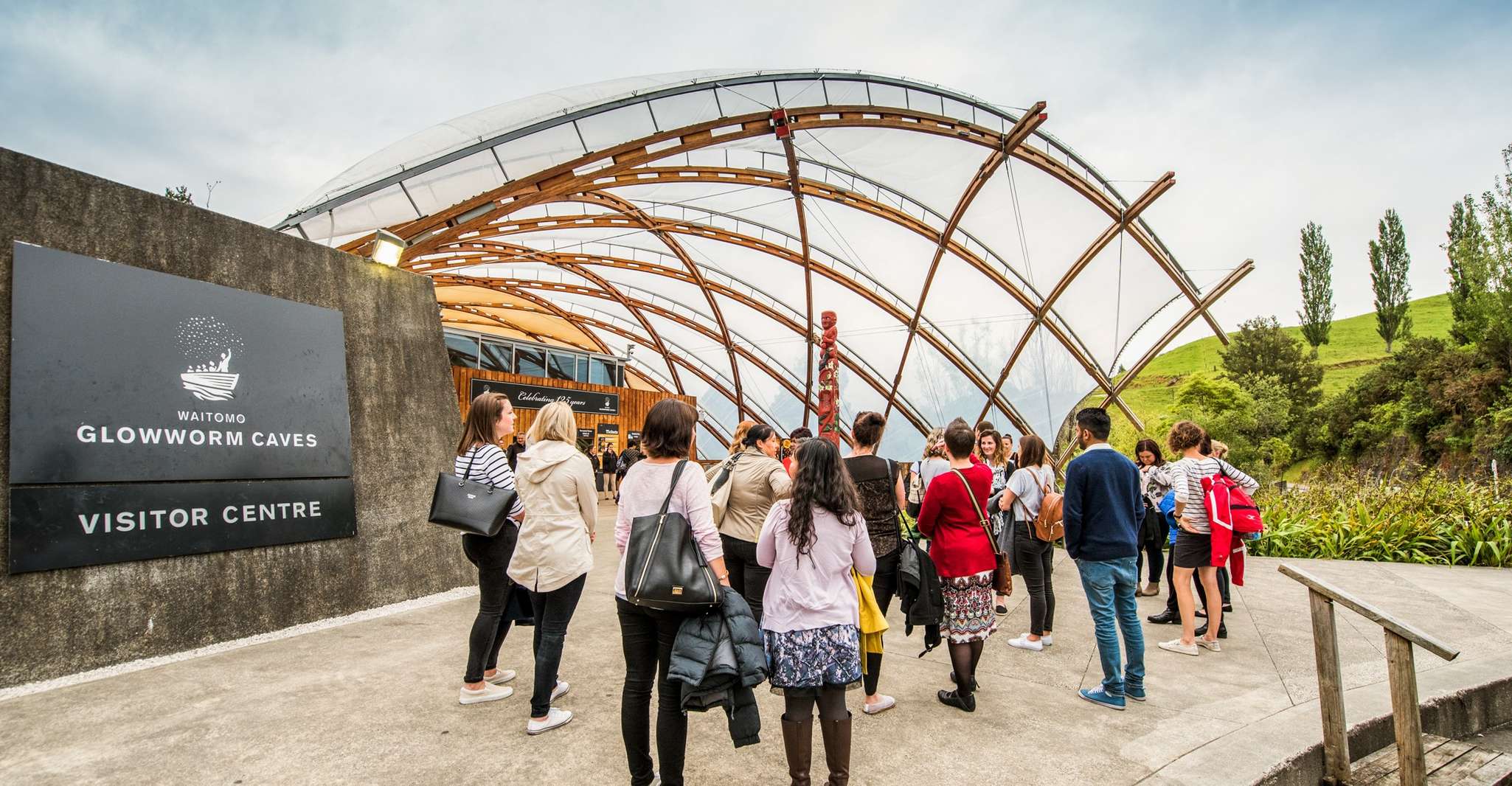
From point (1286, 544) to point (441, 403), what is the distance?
44.3 ft

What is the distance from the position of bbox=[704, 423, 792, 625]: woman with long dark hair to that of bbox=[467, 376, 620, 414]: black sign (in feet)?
63.6

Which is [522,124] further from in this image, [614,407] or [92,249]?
[614,407]

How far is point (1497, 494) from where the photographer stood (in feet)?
37.3

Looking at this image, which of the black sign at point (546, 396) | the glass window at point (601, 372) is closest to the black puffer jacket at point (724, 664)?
the black sign at point (546, 396)

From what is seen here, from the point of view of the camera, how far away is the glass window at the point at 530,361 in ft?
87.7

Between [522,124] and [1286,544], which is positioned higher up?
[522,124]

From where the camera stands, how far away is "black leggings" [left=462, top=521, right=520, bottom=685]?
410 cm

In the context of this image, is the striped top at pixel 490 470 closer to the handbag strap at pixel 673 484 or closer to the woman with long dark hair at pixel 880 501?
the handbag strap at pixel 673 484

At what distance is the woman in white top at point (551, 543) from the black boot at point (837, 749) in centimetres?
154

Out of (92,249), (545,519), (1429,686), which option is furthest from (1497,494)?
(92,249)

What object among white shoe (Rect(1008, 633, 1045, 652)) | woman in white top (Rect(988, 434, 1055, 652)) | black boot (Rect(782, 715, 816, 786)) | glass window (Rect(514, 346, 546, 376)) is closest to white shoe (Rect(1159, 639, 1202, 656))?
woman in white top (Rect(988, 434, 1055, 652))

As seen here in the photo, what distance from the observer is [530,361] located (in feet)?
88.6

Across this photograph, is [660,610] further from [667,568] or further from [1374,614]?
[1374,614]

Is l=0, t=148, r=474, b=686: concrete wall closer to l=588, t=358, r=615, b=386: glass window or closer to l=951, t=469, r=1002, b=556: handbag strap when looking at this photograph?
l=951, t=469, r=1002, b=556: handbag strap
